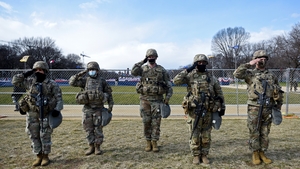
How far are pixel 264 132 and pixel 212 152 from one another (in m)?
1.19

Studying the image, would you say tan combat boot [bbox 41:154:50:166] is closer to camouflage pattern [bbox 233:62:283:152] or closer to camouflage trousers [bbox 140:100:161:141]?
camouflage trousers [bbox 140:100:161:141]

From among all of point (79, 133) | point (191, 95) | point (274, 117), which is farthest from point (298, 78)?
point (79, 133)

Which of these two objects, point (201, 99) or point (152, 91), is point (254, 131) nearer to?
point (201, 99)

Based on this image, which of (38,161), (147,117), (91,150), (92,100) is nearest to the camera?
(38,161)

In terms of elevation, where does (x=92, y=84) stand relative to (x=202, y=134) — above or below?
above

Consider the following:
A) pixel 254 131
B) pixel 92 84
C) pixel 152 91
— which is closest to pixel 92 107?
pixel 92 84

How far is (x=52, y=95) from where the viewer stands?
4.02 metres

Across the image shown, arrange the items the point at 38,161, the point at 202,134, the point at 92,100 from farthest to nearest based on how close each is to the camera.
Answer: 1. the point at 92,100
2. the point at 38,161
3. the point at 202,134

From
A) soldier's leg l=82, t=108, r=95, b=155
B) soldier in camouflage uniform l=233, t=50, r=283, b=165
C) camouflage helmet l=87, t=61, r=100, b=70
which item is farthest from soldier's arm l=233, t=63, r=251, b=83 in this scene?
soldier's leg l=82, t=108, r=95, b=155

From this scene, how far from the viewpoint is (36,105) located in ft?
12.6

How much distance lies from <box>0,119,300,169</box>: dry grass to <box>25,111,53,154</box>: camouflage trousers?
0.40 m

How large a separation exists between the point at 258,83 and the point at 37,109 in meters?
4.04

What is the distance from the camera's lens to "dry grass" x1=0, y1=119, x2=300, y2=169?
4.02 meters

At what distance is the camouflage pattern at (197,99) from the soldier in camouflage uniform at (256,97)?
1.68ft
